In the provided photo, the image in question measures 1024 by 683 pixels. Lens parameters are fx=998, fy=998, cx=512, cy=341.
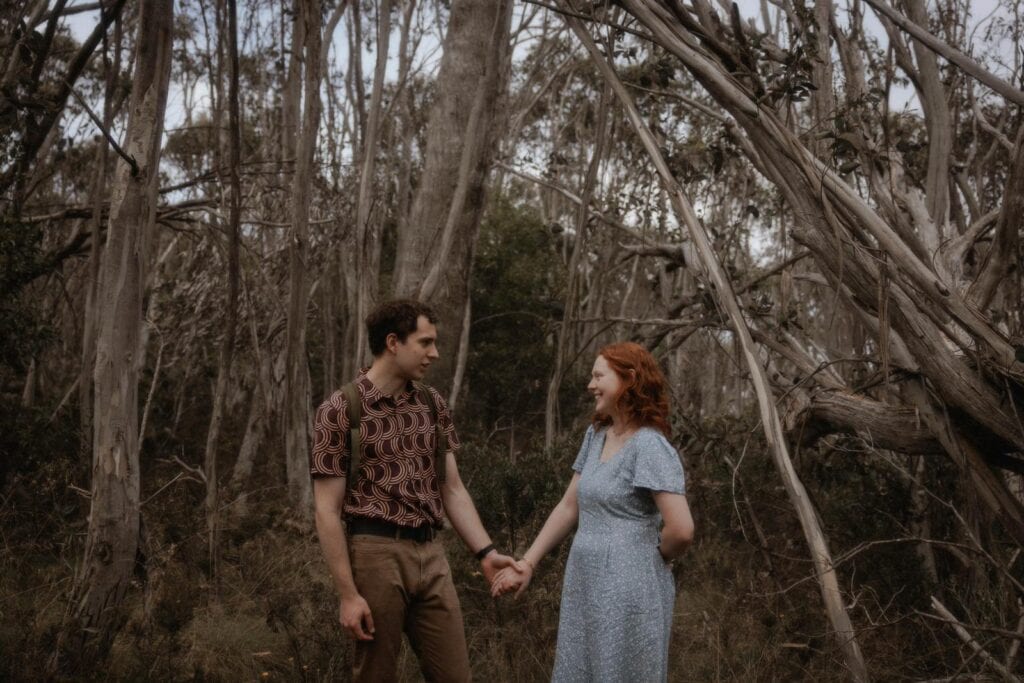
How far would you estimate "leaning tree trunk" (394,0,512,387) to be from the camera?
6102mm

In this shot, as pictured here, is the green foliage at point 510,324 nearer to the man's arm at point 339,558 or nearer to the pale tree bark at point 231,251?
the pale tree bark at point 231,251

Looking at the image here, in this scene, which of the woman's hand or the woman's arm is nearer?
the woman's arm

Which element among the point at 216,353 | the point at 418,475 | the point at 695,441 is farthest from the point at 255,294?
the point at 418,475

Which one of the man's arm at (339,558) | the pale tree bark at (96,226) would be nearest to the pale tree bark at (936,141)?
the man's arm at (339,558)

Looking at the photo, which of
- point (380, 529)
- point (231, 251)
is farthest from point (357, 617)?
point (231, 251)

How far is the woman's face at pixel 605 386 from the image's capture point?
3.35 metres

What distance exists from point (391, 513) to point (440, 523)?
10.9 inches

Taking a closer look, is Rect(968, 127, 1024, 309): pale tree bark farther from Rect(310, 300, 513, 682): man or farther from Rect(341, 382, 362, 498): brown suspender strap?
Rect(341, 382, 362, 498): brown suspender strap

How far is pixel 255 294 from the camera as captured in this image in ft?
47.1

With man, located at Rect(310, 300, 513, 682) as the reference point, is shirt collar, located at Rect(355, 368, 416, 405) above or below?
above

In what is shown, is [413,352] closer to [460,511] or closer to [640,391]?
[460,511]

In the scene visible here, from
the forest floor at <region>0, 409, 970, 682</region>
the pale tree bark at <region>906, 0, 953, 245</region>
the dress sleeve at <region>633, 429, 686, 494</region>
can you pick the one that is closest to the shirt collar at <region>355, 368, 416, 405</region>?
the dress sleeve at <region>633, 429, 686, 494</region>

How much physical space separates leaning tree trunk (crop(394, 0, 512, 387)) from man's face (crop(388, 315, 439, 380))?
8.83 feet

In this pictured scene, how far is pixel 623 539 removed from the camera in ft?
10.5
